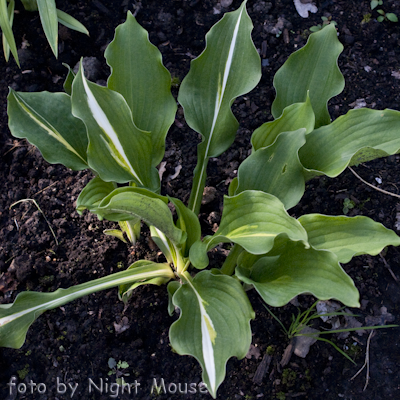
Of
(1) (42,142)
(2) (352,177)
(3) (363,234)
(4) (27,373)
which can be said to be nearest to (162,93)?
(1) (42,142)

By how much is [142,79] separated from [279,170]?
0.58 metres

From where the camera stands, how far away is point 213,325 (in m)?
1.11

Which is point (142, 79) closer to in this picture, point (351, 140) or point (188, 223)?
point (188, 223)

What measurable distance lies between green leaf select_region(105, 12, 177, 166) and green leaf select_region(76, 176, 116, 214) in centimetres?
20

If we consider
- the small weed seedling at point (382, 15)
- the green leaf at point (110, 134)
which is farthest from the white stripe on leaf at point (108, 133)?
the small weed seedling at point (382, 15)

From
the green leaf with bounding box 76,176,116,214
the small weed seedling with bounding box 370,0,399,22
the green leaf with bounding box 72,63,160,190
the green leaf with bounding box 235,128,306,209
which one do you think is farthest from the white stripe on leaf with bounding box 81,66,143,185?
the small weed seedling with bounding box 370,0,399,22

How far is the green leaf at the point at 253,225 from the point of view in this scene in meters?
1.02

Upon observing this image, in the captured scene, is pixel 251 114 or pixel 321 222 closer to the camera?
pixel 321 222

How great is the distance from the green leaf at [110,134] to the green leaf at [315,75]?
1.73 ft

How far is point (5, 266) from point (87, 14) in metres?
1.39

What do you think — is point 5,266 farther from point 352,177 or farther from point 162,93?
point 352,177

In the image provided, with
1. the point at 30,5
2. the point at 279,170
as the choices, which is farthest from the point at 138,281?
the point at 30,5

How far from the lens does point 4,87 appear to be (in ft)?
6.30

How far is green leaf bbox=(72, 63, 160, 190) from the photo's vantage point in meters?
1.16
